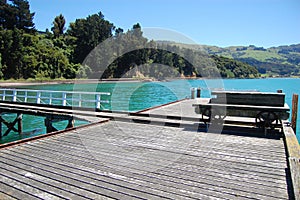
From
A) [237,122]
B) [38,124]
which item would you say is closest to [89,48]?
[38,124]

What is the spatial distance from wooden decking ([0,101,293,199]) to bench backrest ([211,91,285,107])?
1511 mm

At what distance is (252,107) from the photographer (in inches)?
353

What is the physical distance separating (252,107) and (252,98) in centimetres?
65

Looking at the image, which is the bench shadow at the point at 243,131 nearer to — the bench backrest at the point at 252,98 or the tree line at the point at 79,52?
the bench backrest at the point at 252,98

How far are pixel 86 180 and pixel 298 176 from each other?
3.73 metres

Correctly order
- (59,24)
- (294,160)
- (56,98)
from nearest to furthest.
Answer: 1. (294,160)
2. (56,98)
3. (59,24)

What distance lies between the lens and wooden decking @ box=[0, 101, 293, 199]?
459 cm

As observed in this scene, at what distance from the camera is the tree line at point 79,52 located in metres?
71.5

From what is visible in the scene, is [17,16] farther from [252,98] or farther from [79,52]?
[252,98]

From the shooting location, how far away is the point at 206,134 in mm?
8867

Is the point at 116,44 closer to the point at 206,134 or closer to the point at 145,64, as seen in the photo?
the point at 145,64

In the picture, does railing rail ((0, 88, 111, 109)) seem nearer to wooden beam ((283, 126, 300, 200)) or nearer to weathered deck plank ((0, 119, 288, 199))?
weathered deck plank ((0, 119, 288, 199))

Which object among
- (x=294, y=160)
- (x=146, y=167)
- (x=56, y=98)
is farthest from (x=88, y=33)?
(x=294, y=160)

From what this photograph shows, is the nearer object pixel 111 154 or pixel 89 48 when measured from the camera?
pixel 111 154
